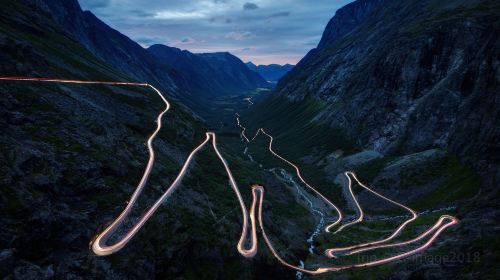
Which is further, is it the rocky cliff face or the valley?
the rocky cliff face

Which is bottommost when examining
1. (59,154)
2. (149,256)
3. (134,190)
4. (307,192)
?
(307,192)

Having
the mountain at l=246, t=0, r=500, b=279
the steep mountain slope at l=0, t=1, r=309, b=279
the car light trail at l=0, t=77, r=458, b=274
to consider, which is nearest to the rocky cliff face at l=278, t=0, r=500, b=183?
the mountain at l=246, t=0, r=500, b=279

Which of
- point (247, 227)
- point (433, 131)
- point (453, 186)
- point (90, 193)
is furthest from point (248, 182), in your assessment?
point (433, 131)

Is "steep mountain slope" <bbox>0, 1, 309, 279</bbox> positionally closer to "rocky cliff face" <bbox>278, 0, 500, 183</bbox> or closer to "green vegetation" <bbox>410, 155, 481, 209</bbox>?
"green vegetation" <bbox>410, 155, 481, 209</bbox>

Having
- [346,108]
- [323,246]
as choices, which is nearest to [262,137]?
[346,108]

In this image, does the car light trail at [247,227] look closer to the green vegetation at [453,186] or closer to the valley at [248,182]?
the valley at [248,182]

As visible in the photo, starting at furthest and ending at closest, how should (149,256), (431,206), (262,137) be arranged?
(262,137)
(431,206)
(149,256)

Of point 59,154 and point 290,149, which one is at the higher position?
point 59,154

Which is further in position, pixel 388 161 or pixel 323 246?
pixel 388 161

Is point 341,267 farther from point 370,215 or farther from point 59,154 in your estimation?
point 59,154
